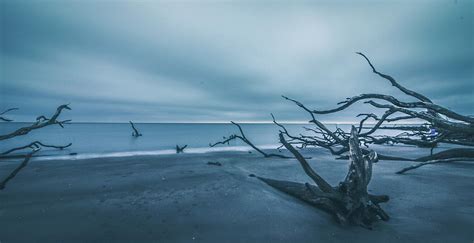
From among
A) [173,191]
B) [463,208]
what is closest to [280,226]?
[173,191]

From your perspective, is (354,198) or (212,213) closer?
(354,198)

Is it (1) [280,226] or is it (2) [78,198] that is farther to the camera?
(2) [78,198]

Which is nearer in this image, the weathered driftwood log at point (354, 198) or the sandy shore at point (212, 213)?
the sandy shore at point (212, 213)

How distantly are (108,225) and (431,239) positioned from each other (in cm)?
467

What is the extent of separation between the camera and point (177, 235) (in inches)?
114

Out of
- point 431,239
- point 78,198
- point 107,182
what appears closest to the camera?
point 431,239

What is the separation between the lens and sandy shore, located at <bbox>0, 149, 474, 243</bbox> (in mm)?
2816

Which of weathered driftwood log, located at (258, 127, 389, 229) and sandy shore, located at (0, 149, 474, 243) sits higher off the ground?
weathered driftwood log, located at (258, 127, 389, 229)

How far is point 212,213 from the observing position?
12.0 ft

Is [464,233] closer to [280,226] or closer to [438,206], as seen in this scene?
[438,206]

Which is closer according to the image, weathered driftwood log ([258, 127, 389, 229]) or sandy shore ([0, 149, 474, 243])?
sandy shore ([0, 149, 474, 243])

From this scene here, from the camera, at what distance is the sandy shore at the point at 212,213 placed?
282 cm

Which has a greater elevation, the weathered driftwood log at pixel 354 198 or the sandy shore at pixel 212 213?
the weathered driftwood log at pixel 354 198

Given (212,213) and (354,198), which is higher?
(354,198)
